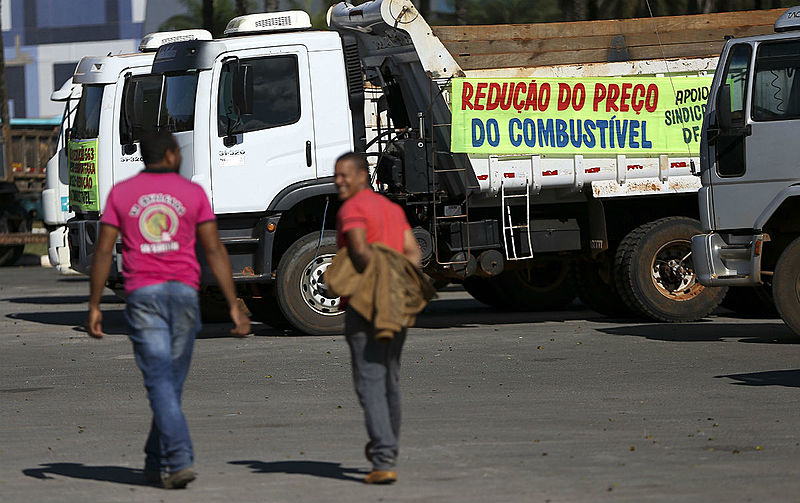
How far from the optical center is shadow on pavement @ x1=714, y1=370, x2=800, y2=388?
10609mm

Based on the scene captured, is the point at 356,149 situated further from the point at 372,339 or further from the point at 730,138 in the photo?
the point at 372,339

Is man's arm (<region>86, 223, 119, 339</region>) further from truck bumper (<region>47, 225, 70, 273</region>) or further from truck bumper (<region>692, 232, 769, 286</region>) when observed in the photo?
truck bumper (<region>47, 225, 70, 273</region>)

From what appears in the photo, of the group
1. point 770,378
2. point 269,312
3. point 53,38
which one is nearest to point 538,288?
point 269,312

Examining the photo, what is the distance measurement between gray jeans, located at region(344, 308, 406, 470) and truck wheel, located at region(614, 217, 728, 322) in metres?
8.61

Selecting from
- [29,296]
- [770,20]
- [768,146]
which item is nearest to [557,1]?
[29,296]

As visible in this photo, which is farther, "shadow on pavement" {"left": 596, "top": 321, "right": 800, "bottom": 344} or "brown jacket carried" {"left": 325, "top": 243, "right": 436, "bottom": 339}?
"shadow on pavement" {"left": 596, "top": 321, "right": 800, "bottom": 344}

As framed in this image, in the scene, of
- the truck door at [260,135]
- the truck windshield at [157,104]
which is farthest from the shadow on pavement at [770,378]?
the truck windshield at [157,104]

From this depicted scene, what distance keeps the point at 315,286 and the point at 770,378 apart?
210 inches

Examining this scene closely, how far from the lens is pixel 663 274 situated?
15.5m

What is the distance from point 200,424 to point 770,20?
919 cm

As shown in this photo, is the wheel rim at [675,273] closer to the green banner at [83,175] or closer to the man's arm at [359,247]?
the green banner at [83,175]

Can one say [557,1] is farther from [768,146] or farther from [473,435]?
[473,435]

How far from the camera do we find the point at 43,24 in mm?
A: 71062

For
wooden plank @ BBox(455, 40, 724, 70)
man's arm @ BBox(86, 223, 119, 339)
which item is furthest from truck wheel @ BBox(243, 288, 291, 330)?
man's arm @ BBox(86, 223, 119, 339)
